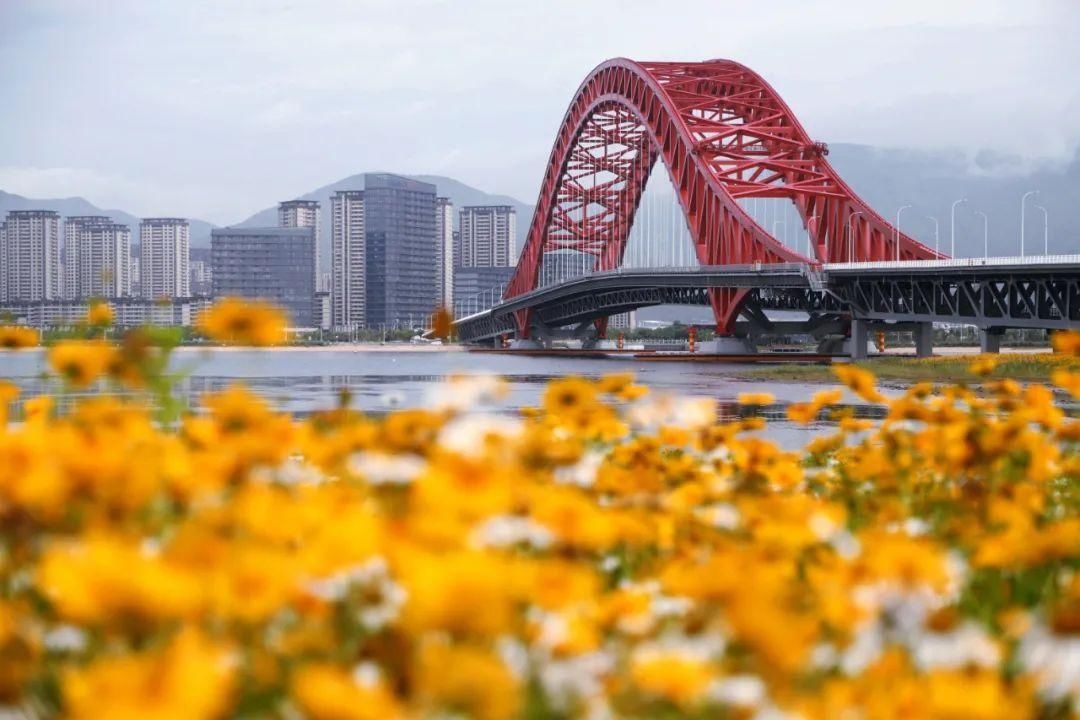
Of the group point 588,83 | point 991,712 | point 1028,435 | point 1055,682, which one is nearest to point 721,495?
point 1028,435

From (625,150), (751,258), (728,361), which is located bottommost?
(728,361)

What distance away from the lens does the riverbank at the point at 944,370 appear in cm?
3681

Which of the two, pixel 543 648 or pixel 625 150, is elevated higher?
pixel 625 150

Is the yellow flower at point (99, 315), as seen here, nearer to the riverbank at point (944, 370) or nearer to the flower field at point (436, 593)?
the flower field at point (436, 593)

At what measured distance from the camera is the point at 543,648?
2.27 meters

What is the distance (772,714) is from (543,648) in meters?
0.49

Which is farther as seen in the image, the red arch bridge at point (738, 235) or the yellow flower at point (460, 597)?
the red arch bridge at point (738, 235)

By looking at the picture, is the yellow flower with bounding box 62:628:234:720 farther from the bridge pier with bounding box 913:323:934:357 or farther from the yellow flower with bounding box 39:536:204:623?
the bridge pier with bounding box 913:323:934:357

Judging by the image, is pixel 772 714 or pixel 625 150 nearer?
pixel 772 714

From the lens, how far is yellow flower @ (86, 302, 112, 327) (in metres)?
4.15

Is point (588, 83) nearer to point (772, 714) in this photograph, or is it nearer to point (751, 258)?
point (751, 258)

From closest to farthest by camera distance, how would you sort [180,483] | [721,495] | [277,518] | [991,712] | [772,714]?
[991,712] < [772,714] < [277,518] < [180,483] < [721,495]

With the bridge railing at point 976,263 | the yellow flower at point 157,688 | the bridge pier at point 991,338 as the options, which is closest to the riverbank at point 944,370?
the bridge railing at point 976,263

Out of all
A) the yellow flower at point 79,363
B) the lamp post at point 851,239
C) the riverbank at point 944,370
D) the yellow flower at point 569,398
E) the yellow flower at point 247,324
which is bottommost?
the riverbank at point 944,370
